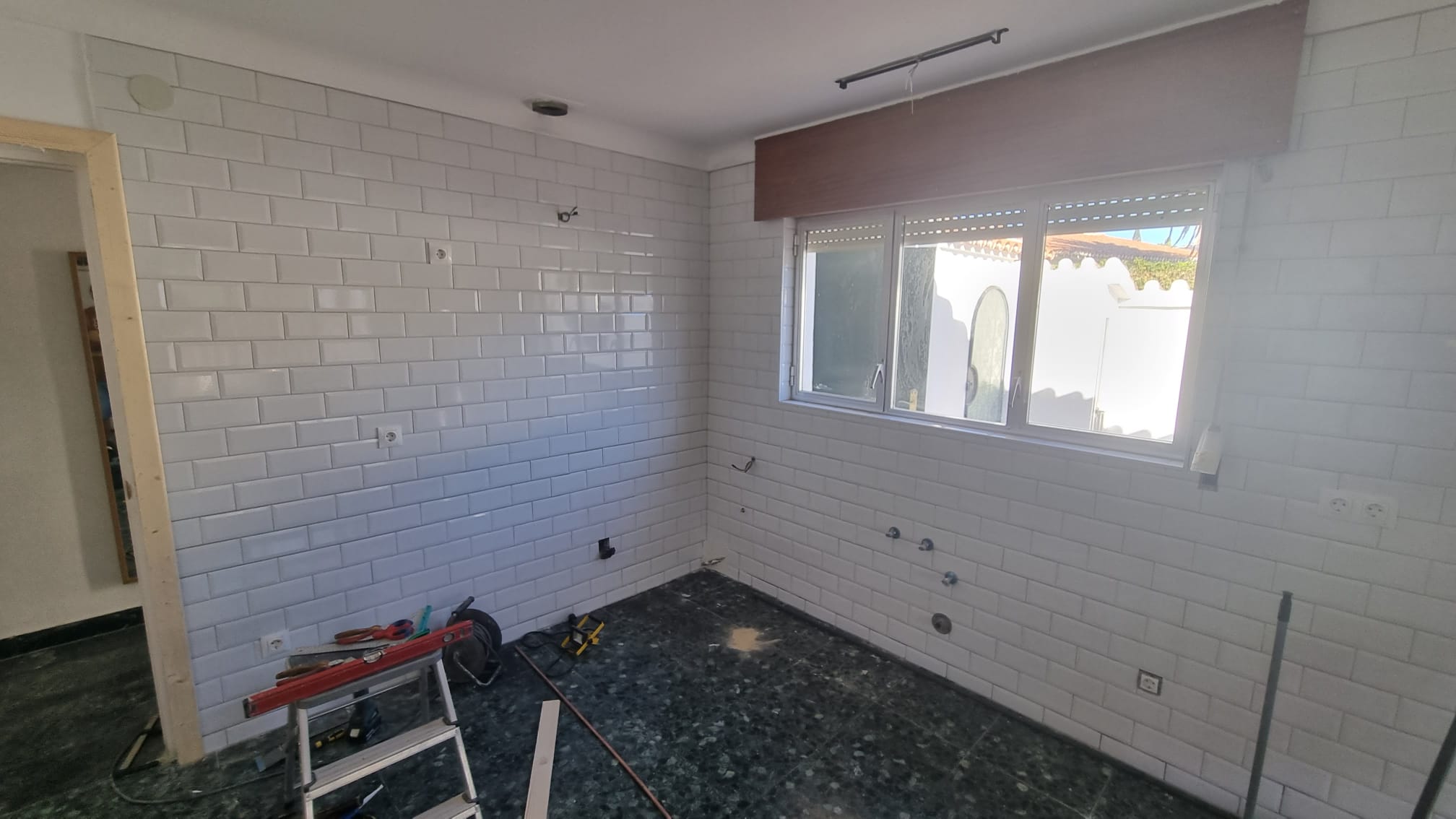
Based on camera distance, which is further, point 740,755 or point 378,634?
point 740,755

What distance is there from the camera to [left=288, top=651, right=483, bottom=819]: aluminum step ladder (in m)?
1.74

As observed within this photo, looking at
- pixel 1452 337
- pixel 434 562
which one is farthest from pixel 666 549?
pixel 1452 337

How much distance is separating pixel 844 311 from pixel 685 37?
164cm

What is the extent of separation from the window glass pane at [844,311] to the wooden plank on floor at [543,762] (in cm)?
216

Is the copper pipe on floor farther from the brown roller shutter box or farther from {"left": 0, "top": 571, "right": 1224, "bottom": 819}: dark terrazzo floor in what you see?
the brown roller shutter box

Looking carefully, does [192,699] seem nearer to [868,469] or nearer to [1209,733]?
[868,469]

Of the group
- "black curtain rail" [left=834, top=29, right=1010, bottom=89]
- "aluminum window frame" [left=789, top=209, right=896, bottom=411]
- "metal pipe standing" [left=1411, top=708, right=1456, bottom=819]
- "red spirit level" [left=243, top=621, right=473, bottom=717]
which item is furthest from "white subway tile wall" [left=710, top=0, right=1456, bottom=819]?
"red spirit level" [left=243, top=621, right=473, bottom=717]

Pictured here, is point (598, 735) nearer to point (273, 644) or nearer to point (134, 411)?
point (273, 644)

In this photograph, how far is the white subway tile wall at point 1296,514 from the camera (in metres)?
1.64

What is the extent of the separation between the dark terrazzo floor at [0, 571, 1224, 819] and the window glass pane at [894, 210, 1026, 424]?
1.40 meters

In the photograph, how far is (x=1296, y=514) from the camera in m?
1.85

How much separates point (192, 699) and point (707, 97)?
10.9ft

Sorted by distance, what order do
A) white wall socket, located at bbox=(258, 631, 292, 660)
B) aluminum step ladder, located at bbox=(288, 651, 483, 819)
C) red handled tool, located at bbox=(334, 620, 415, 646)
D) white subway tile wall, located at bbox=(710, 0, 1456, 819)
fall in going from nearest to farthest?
white subway tile wall, located at bbox=(710, 0, 1456, 819) → aluminum step ladder, located at bbox=(288, 651, 483, 819) → red handled tool, located at bbox=(334, 620, 415, 646) → white wall socket, located at bbox=(258, 631, 292, 660)

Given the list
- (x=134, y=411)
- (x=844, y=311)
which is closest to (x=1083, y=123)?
(x=844, y=311)
